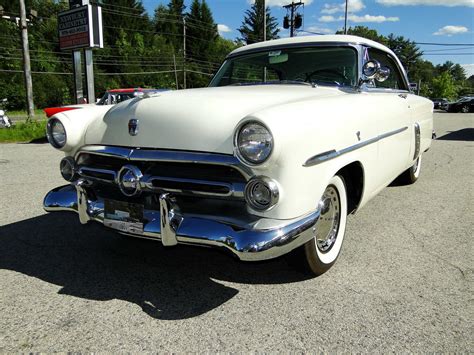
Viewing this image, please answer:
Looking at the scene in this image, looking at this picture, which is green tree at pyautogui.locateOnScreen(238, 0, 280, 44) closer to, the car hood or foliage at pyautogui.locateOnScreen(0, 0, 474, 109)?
foliage at pyautogui.locateOnScreen(0, 0, 474, 109)

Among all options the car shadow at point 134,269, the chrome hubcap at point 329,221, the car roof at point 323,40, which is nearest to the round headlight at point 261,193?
the car shadow at point 134,269

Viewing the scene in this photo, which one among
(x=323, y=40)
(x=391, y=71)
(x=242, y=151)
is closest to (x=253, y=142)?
(x=242, y=151)

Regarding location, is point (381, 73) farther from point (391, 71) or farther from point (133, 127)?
point (133, 127)

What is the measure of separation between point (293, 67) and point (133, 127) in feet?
5.94

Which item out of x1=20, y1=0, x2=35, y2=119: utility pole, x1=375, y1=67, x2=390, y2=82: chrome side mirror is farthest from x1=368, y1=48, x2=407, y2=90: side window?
x1=20, y1=0, x2=35, y2=119: utility pole

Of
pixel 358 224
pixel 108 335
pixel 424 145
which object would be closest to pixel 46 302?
pixel 108 335

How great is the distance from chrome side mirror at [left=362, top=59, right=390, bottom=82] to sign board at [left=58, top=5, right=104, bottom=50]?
9.81m

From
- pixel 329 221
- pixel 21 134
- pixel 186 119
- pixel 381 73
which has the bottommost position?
pixel 21 134

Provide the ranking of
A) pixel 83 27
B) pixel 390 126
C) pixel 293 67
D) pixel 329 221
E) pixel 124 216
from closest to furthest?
pixel 124 216 < pixel 329 221 < pixel 390 126 < pixel 293 67 < pixel 83 27

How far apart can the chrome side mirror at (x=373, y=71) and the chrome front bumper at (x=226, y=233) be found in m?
1.56

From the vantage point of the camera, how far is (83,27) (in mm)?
11586

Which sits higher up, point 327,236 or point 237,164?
point 237,164

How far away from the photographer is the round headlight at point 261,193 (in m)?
2.21

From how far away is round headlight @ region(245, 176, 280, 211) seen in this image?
7.26 feet
